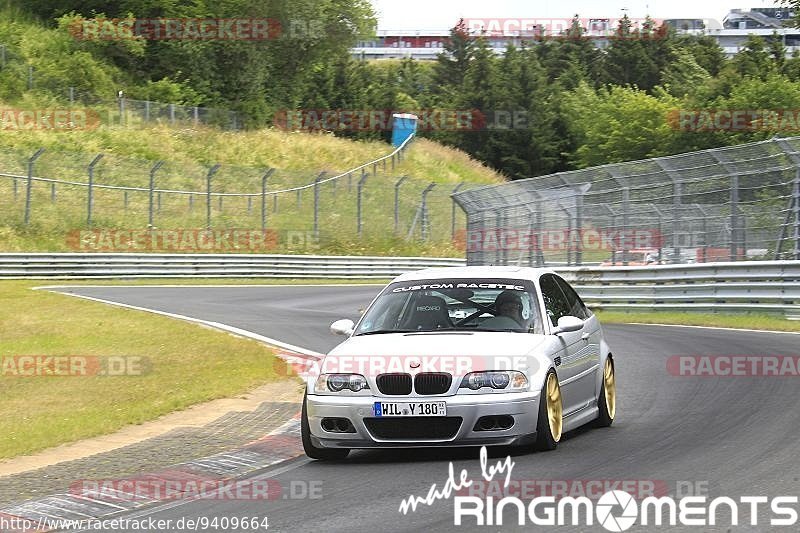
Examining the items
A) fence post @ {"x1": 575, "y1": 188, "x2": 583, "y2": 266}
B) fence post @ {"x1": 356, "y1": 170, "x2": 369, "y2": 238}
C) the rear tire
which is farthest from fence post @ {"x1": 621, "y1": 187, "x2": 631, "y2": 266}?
fence post @ {"x1": 356, "y1": 170, "x2": 369, "y2": 238}

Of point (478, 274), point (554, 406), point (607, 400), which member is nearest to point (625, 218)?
point (607, 400)

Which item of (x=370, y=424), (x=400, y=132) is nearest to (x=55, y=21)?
(x=400, y=132)

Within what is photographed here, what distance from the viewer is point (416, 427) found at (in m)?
9.20

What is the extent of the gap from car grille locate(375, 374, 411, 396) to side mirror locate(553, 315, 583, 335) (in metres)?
1.49

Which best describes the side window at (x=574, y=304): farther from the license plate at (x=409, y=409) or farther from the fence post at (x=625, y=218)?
the fence post at (x=625, y=218)

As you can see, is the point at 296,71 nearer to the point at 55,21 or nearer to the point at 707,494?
the point at 55,21

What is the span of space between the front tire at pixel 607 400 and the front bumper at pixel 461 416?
1805mm

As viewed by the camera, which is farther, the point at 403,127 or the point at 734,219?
the point at 403,127

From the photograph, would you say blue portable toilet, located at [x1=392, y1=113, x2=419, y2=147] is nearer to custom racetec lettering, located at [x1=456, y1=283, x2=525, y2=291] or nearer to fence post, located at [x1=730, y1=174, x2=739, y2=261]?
fence post, located at [x1=730, y1=174, x2=739, y2=261]

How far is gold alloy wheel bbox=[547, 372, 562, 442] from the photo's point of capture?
Answer: 31.2 feet

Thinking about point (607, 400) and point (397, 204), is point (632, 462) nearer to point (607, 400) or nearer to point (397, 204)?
point (607, 400)

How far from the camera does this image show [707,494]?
7.54 metres

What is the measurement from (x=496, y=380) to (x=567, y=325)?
3.56ft

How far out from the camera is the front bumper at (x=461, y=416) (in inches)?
359
